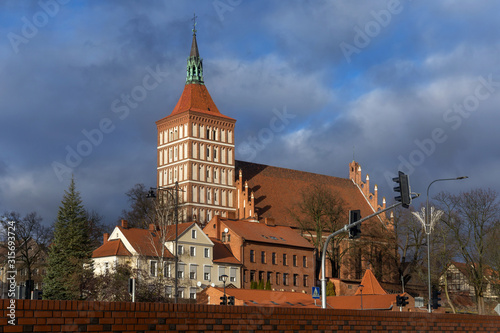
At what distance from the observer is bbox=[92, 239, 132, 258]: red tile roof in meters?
68.1

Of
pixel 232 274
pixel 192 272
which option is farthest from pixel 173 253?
pixel 232 274

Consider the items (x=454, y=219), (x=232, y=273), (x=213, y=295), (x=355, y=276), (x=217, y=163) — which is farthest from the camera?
(x=217, y=163)

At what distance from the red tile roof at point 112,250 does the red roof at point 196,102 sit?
2879cm

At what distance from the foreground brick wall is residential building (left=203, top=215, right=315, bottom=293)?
184 ft

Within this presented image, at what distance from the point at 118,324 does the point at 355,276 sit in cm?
7798

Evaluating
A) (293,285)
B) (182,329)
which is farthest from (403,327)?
(293,285)

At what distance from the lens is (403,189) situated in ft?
74.3

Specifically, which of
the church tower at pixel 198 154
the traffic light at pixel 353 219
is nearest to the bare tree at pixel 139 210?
the church tower at pixel 198 154

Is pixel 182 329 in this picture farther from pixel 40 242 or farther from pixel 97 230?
pixel 97 230

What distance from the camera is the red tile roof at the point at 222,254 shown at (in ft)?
247

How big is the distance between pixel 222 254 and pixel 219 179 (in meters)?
19.9

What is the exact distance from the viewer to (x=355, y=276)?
8950cm

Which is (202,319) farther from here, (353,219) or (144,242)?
(144,242)

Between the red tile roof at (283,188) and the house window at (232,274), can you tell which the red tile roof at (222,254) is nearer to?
the house window at (232,274)
